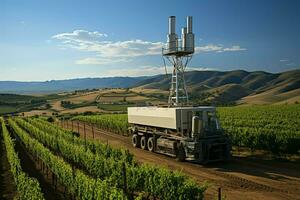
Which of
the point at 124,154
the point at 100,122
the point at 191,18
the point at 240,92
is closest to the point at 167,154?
the point at 124,154

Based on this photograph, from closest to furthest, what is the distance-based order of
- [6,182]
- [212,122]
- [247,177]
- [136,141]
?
[247,177], [6,182], [212,122], [136,141]

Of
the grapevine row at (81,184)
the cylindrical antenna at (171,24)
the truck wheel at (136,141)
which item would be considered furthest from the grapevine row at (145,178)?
the cylindrical antenna at (171,24)

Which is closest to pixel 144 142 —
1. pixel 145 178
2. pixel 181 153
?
pixel 181 153

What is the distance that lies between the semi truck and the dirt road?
559 millimetres

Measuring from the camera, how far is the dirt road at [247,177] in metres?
13.8

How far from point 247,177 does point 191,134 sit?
4.22 metres

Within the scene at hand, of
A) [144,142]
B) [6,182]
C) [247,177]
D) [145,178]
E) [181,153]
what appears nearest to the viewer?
[145,178]

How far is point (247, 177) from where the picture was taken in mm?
16438

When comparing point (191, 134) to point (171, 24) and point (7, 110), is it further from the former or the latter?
point (7, 110)

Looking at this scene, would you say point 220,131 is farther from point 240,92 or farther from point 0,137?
point 240,92

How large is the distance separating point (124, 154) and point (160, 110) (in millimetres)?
5564

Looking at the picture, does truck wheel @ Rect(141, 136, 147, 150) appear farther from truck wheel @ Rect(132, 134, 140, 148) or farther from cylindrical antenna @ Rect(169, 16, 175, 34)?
cylindrical antenna @ Rect(169, 16, 175, 34)

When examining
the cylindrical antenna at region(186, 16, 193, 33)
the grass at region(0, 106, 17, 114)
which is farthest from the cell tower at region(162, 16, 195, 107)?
the grass at region(0, 106, 17, 114)

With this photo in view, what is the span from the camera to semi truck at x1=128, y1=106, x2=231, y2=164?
19.0m
